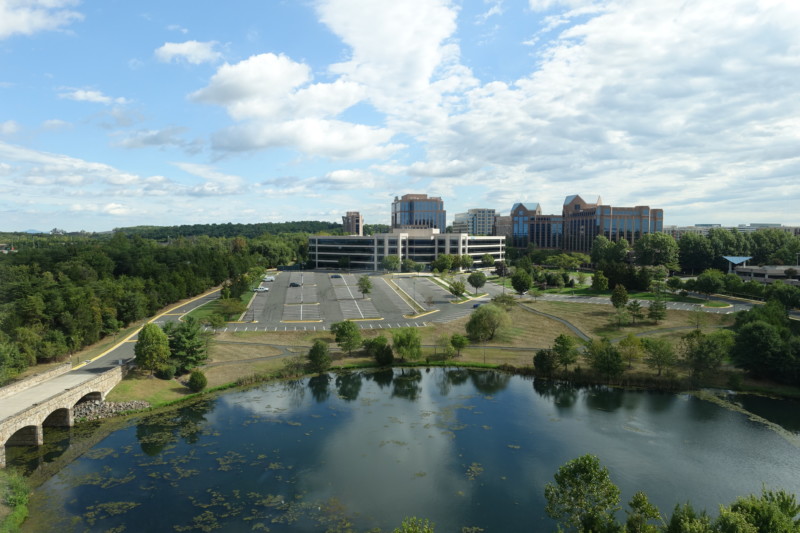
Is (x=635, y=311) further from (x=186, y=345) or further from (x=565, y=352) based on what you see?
(x=186, y=345)

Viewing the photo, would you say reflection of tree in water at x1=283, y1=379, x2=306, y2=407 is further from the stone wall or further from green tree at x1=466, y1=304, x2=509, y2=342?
green tree at x1=466, y1=304, x2=509, y2=342

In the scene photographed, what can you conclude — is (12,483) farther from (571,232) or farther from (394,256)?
(571,232)

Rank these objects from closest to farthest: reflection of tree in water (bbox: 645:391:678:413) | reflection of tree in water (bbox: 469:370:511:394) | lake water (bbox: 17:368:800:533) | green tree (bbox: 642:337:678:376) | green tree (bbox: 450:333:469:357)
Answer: lake water (bbox: 17:368:800:533) < reflection of tree in water (bbox: 645:391:678:413) < reflection of tree in water (bbox: 469:370:511:394) < green tree (bbox: 642:337:678:376) < green tree (bbox: 450:333:469:357)

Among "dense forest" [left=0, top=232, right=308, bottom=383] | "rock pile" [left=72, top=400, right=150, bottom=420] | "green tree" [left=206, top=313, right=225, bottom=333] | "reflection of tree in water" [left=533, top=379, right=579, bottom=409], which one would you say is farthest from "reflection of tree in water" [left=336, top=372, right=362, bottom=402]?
"dense forest" [left=0, top=232, right=308, bottom=383]

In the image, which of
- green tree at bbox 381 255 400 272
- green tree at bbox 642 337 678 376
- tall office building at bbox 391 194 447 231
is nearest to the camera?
green tree at bbox 642 337 678 376

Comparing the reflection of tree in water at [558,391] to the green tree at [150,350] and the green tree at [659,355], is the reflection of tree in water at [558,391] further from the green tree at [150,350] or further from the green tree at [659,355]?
the green tree at [150,350]

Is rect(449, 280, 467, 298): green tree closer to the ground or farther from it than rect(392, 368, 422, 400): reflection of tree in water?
farther from it

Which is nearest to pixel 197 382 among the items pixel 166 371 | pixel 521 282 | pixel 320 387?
pixel 166 371
